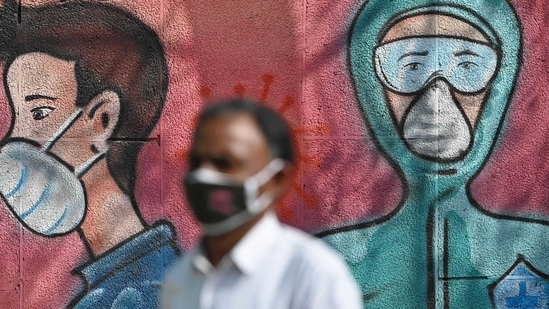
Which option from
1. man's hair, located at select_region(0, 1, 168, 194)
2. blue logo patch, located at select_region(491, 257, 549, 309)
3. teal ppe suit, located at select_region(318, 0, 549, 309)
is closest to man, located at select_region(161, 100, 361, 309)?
man's hair, located at select_region(0, 1, 168, 194)

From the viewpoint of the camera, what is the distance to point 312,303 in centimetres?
188

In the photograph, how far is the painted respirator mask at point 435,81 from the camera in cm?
518

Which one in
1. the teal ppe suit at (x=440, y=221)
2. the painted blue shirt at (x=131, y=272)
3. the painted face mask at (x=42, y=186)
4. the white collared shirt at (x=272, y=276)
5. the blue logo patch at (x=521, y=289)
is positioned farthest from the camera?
the blue logo patch at (x=521, y=289)

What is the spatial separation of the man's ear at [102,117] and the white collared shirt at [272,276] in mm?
3064

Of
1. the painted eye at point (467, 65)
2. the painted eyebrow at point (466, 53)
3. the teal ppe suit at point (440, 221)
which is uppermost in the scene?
the painted eyebrow at point (466, 53)

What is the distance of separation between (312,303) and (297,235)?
0.53 ft

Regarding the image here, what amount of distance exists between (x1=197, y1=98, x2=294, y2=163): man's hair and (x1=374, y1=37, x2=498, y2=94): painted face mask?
128 inches

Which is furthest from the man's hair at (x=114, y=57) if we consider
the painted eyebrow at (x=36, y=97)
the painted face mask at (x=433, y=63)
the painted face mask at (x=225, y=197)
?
the painted face mask at (x=225, y=197)

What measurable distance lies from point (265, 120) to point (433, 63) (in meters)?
3.39

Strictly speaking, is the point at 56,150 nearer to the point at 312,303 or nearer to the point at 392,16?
the point at 392,16

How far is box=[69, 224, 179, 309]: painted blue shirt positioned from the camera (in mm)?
5020

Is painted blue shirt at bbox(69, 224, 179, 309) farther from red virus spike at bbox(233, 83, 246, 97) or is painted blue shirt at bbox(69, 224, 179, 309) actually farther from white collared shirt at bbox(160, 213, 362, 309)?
white collared shirt at bbox(160, 213, 362, 309)

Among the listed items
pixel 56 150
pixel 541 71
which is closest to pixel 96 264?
pixel 56 150

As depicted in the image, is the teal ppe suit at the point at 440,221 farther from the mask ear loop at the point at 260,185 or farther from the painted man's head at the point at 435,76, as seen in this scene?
the mask ear loop at the point at 260,185
